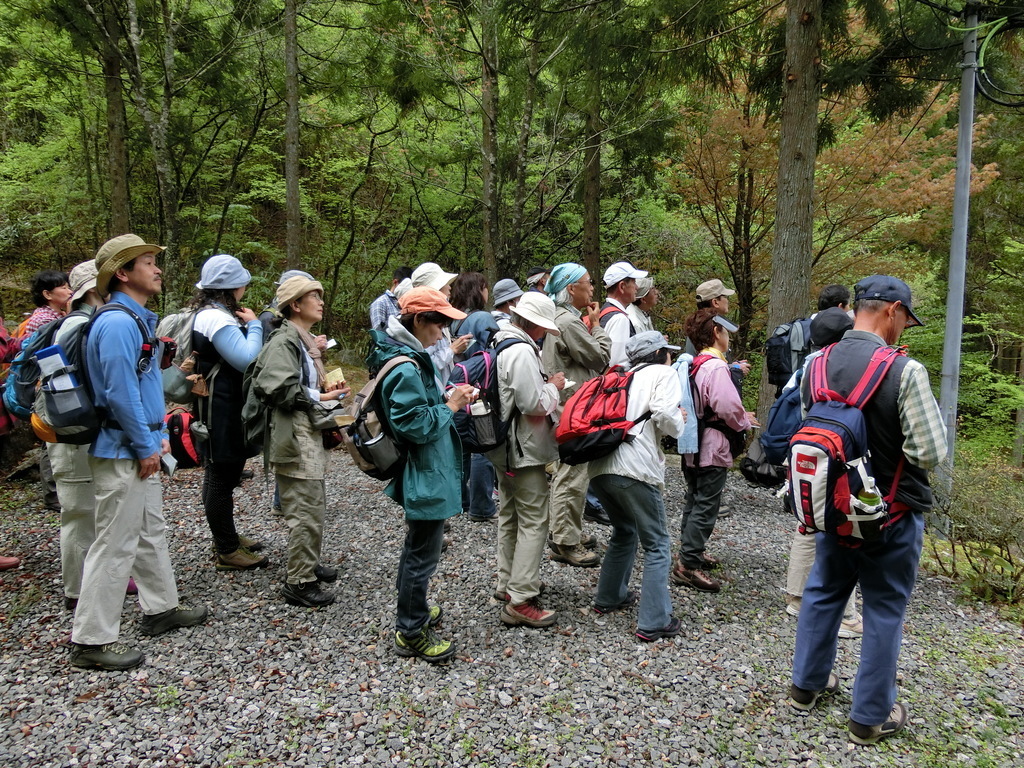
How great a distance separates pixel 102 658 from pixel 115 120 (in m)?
9.41

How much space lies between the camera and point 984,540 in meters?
5.25

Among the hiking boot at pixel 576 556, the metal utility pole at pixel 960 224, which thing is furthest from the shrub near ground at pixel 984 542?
the hiking boot at pixel 576 556

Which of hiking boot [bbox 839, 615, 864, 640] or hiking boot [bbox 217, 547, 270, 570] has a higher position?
hiking boot [bbox 217, 547, 270, 570]

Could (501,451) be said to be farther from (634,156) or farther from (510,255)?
(634,156)

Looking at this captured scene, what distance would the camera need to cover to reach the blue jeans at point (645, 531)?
388cm

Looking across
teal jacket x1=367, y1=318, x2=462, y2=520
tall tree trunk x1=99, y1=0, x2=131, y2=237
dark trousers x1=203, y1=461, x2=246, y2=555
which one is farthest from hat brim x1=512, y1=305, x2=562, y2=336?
tall tree trunk x1=99, y1=0, x2=131, y2=237

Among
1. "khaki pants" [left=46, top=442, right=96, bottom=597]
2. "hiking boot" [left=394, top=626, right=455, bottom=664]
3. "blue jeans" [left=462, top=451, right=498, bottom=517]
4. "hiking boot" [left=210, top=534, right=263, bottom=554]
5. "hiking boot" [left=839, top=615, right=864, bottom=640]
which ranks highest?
"khaki pants" [left=46, top=442, right=96, bottom=597]

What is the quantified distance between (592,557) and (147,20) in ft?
39.0

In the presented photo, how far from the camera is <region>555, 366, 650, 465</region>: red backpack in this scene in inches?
152

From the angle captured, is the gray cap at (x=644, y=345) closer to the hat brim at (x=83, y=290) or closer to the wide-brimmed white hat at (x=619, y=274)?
the wide-brimmed white hat at (x=619, y=274)

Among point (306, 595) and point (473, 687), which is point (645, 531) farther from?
point (306, 595)

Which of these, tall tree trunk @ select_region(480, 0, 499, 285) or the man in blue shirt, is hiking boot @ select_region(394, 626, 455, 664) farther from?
tall tree trunk @ select_region(480, 0, 499, 285)

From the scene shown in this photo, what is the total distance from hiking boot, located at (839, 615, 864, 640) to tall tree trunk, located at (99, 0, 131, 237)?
10.5 meters

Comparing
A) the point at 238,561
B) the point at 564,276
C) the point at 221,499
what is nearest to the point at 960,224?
the point at 564,276
